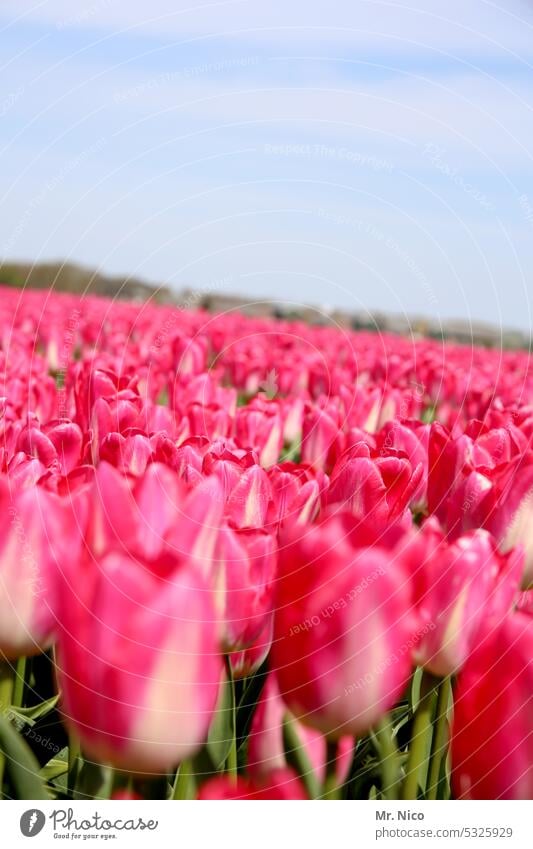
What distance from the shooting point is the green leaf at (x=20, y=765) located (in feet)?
2.82

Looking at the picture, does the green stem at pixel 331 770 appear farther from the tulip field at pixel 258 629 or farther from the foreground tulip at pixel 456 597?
the foreground tulip at pixel 456 597

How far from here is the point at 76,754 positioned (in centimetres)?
91

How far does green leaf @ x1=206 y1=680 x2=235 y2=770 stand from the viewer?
0.91 metres

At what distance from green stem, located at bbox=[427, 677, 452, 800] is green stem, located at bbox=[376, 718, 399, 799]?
0.04m

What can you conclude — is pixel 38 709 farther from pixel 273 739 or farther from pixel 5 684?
pixel 273 739

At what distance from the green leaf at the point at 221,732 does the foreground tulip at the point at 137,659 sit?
15cm

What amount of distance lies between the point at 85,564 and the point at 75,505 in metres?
0.15

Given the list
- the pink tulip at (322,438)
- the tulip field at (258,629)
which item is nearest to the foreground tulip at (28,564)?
the tulip field at (258,629)

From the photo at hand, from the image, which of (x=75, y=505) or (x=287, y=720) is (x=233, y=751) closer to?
(x=287, y=720)

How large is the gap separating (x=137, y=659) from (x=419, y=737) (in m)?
0.36

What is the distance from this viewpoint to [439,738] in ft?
3.19
